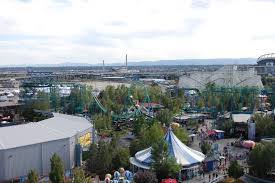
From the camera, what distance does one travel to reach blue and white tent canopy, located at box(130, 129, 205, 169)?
21.4 m

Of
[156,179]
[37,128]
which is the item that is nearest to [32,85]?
[37,128]

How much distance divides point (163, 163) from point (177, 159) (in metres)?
1.64

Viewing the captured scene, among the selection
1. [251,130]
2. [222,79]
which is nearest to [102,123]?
[251,130]

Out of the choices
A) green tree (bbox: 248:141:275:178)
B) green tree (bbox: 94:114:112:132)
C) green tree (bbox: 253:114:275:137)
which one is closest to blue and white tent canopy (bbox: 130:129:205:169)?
green tree (bbox: 248:141:275:178)

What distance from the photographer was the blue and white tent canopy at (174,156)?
21375 millimetres

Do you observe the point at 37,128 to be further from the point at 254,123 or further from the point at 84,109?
the point at 84,109

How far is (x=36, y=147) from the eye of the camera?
22531 mm

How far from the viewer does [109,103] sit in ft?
147

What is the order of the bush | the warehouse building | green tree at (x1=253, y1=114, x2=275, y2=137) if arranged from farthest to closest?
green tree at (x1=253, y1=114, x2=275, y2=137) → the warehouse building → the bush

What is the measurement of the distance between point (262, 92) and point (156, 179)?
29937 millimetres

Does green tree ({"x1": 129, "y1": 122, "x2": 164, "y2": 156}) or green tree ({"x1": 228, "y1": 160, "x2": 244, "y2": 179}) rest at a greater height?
green tree ({"x1": 129, "y1": 122, "x2": 164, "y2": 156})

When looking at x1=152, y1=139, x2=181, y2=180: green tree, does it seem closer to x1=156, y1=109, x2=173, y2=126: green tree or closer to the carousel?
the carousel

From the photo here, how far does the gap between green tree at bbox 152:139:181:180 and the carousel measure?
0.97 metres

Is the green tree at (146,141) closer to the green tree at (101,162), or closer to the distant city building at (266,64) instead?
the green tree at (101,162)
